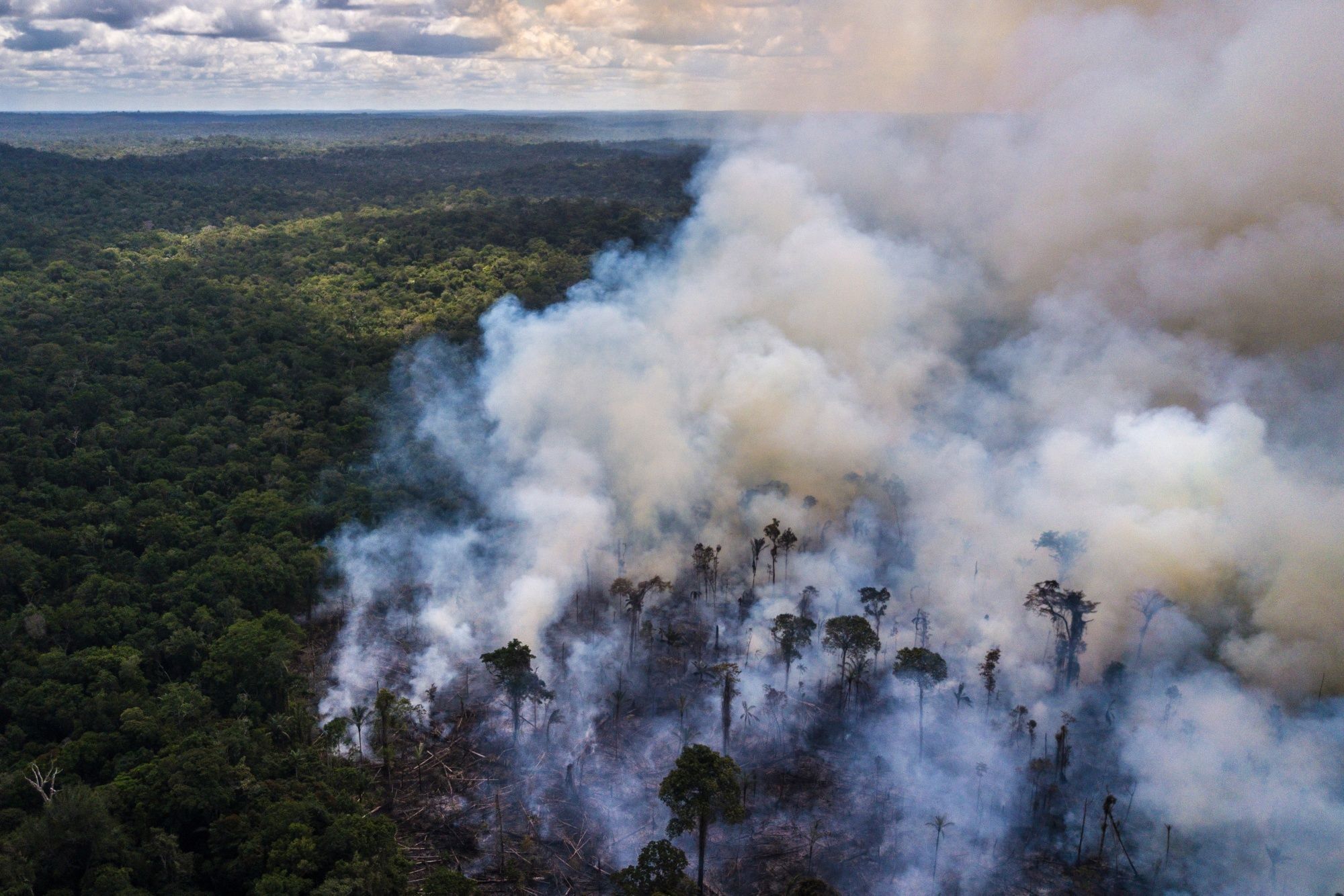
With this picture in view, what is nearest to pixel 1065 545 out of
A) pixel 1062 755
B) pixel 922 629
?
pixel 922 629

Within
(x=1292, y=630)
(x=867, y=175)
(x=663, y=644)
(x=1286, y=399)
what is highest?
(x=867, y=175)

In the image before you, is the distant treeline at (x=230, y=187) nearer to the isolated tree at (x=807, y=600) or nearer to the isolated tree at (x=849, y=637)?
the isolated tree at (x=807, y=600)

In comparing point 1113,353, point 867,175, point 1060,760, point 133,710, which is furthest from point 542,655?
point 867,175

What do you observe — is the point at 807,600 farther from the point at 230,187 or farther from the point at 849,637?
the point at 230,187

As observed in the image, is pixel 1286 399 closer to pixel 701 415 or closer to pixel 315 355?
pixel 701 415

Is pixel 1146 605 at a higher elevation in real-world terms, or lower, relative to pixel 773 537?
higher

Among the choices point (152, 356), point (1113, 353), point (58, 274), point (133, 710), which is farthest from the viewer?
point (58, 274)
